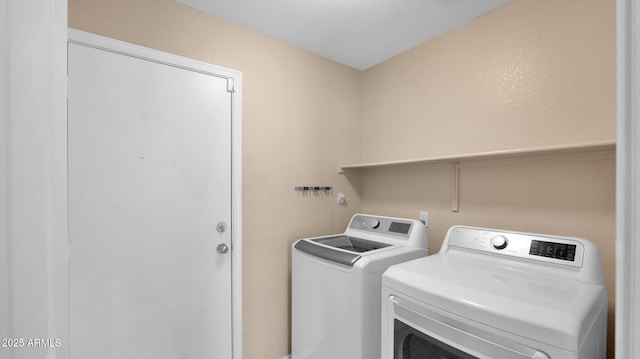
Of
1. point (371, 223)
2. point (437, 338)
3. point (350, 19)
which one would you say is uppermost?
point (350, 19)

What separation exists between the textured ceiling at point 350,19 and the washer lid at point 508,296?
1496 millimetres

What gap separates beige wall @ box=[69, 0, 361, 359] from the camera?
159cm

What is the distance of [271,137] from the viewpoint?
1934 millimetres

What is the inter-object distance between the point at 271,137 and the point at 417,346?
1.51m

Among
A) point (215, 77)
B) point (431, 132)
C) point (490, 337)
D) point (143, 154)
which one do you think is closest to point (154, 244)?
point (143, 154)

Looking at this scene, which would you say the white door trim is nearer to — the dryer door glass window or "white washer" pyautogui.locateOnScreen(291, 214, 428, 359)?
the dryer door glass window

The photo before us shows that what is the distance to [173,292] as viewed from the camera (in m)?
1.54

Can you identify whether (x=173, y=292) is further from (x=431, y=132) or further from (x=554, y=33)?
(x=554, y=33)

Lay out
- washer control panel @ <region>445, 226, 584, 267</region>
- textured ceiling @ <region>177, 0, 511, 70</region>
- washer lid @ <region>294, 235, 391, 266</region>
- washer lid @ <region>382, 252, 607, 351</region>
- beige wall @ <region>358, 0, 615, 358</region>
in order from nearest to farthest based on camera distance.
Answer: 1. washer lid @ <region>382, 252, 607, 351</region>
2. washer control panel @ <region>445, 226, 584, 267</region>
3. beige wall @ <region>358, 0, 615, 358</region>
4. washer lid @ <region>294, 235, 391, 266</region>
5. textured ceiling @ <region>177, 0, 511, 70</region>

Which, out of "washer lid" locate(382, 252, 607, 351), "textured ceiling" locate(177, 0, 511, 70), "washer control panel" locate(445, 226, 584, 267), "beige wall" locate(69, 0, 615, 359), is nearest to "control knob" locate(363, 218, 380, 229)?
"beige wall" locate(69, 0, 615, 359)

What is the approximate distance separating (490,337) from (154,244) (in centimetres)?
162

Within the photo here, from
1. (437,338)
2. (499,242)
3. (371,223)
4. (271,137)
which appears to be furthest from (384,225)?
(271,137)

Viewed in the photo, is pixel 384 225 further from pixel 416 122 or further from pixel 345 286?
pixel 416 122

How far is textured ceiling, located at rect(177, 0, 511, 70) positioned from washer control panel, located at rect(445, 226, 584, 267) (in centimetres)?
134
